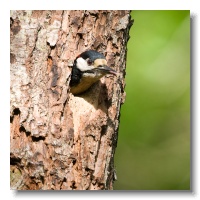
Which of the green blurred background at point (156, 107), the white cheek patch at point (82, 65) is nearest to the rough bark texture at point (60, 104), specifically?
the white cheek patch at point (82, 65)

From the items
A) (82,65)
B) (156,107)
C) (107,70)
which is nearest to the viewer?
(107,70)

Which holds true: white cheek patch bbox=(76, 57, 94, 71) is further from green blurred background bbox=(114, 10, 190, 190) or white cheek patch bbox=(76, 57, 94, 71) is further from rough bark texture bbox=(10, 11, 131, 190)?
green blurred background bbox=(114, 10, 190, 190)

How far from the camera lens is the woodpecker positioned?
311 centimetres

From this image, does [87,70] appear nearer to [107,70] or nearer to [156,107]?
[107,70]

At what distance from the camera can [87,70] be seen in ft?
10.5

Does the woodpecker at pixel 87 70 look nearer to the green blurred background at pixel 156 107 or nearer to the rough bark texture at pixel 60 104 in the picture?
the rough bark texture at pixel 60 104

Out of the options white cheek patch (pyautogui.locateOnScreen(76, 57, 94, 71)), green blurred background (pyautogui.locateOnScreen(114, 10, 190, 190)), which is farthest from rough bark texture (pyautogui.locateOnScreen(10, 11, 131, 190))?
green blurred background (pyautogui.locateOnScreen(114, 10, 190, 190))

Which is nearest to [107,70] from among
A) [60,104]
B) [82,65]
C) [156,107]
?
[82,65]

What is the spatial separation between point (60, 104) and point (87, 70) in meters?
0.27

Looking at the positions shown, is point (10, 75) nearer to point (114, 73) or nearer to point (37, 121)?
point (37, 121)

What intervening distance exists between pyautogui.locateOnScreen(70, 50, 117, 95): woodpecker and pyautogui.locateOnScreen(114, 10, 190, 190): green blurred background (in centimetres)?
47

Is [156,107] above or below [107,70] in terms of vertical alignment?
below

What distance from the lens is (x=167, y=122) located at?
381 centimetres
